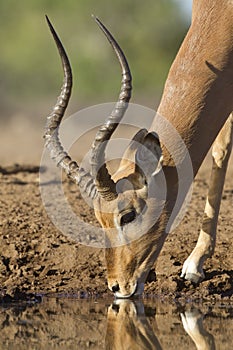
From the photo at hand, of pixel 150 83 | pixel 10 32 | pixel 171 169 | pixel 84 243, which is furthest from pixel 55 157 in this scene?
pixel 10 32

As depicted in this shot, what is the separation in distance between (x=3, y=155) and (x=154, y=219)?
10180 millimetres

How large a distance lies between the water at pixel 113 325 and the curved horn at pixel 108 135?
1015mm

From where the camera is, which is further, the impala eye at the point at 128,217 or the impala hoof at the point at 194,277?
the impala hoof at the point at 194,277

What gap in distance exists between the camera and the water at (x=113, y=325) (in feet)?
26.1

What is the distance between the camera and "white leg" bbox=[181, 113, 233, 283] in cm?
1025

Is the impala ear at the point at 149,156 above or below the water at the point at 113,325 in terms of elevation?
above

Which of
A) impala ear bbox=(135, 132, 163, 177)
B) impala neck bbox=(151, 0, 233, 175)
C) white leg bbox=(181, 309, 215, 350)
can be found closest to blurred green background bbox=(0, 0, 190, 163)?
impala neck bbox=(151, 0, 233, 175)

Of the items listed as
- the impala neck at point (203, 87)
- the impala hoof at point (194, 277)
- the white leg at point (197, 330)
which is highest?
the impala neck at point (203, 87)

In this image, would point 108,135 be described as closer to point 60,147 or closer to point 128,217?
point 60,147

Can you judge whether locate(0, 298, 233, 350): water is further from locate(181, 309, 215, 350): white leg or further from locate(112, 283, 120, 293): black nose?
locate(112, 283, 120, 293): black nose

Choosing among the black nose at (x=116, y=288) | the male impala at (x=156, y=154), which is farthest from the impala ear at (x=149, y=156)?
the black nose at (x=116, y=288)

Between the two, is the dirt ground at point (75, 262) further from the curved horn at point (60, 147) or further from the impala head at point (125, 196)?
the curved horn at point (60, 147)

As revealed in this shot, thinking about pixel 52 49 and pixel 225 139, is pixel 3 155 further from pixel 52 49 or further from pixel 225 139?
pixel 52 49

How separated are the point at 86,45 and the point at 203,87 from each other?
29.6 m
